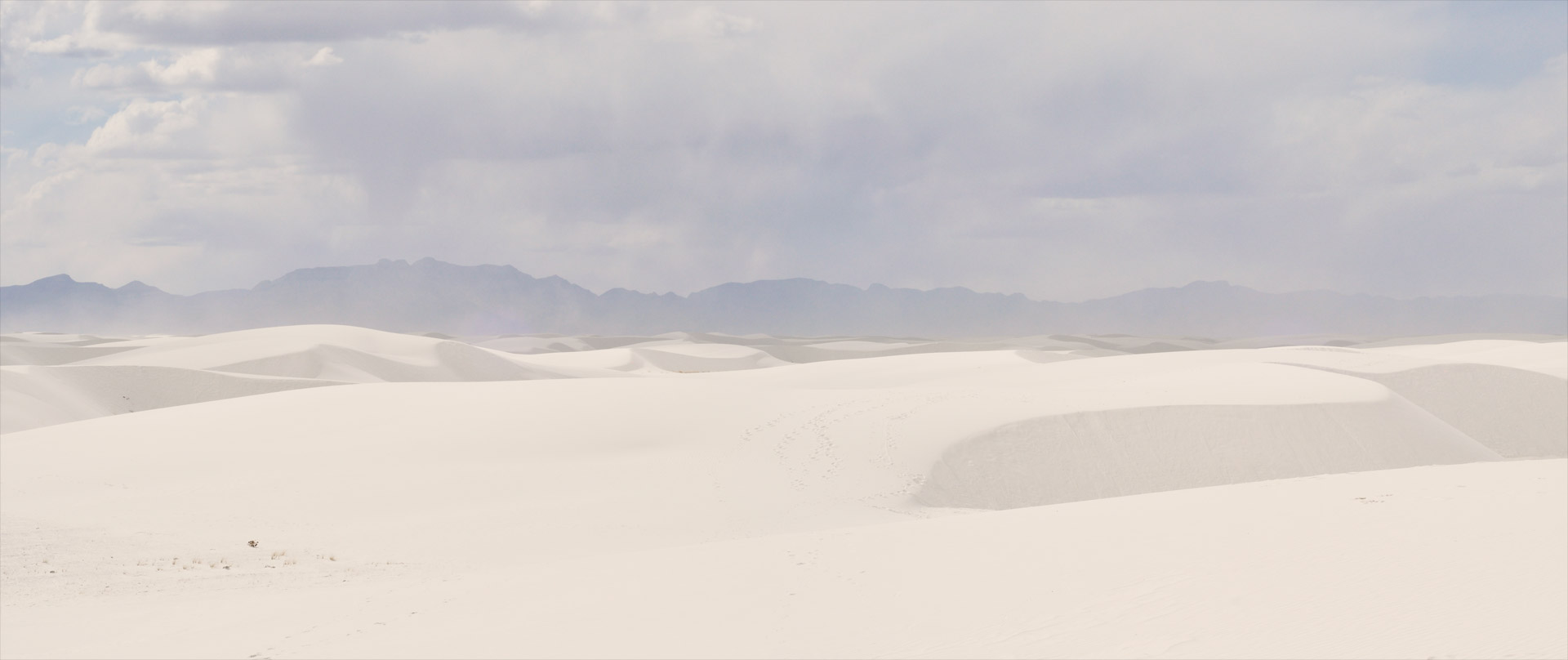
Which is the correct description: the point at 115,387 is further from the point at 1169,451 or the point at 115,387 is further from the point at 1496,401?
the point at 1496,401

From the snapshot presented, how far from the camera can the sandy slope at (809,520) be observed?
8.96 meters

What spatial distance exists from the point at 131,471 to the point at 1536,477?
23.9 meters

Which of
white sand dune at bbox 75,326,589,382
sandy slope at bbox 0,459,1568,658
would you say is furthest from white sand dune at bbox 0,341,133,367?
sandy slope at bbox 0,459,1568,658

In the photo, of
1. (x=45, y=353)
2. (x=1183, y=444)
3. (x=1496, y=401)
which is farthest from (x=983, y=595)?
(x=45, y=353)

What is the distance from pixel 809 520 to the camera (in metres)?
19.1

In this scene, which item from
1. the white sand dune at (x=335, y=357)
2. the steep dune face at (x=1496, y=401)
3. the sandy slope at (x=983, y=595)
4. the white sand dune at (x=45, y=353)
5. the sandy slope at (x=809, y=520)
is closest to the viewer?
the sandy slope at (x=983, y=595)

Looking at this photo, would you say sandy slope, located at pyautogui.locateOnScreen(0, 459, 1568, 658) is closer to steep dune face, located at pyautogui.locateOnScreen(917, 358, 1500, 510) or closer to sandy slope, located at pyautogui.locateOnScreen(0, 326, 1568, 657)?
sandy slope, located at pyautogui.locateOnScreen(0, 326, 1568, 657)

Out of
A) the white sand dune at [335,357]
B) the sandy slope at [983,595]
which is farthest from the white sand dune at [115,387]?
the sandy slope at [983,595]

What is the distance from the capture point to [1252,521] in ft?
40.4

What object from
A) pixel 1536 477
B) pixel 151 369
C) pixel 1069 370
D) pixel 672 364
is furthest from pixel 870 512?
pixel 672 364

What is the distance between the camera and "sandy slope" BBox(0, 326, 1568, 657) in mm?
8961

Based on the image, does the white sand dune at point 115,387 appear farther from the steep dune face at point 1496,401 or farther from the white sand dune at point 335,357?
the steep dune face at point 1496,401

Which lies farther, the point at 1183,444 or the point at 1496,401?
the point at 1496,401

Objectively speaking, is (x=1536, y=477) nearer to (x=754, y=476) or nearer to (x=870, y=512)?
(x=870, y=512)
